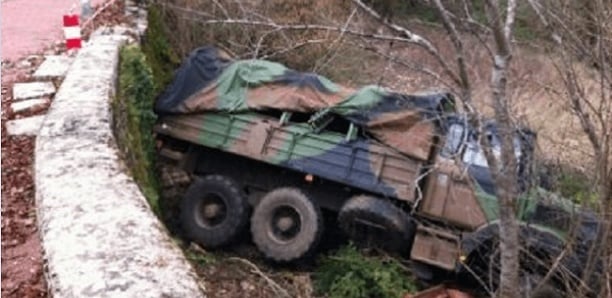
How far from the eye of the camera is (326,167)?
11734 mm

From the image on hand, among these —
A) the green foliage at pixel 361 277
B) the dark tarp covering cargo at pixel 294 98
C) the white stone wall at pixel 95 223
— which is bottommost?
the green foliage at pixel 361 277

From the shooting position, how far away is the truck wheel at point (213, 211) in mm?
12125

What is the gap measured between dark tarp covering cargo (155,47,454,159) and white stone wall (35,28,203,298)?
22.0ft

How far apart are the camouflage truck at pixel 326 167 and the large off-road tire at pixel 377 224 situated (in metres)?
0.02

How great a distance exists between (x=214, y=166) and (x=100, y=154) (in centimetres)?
857

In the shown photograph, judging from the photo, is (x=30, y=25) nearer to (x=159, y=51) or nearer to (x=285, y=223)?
(x=159, y=51)

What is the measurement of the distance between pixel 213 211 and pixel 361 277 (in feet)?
8.63

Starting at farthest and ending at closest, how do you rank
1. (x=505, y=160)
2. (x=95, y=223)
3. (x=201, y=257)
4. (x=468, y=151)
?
(x=201, y=257) < (x=468, y=151) < (x=505, y=160) < (x=95, y=223)

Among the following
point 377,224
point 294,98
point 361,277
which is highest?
point 294,98

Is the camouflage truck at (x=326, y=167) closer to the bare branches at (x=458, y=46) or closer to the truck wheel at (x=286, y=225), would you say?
the truck wheel at (x=286, y=225)

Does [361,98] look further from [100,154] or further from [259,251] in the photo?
[100,154]

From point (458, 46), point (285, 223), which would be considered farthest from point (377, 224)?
point (458, 46)

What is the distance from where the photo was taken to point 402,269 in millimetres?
11438

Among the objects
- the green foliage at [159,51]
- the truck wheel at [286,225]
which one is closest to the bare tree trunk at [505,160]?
the truck wheel at [286,225]
